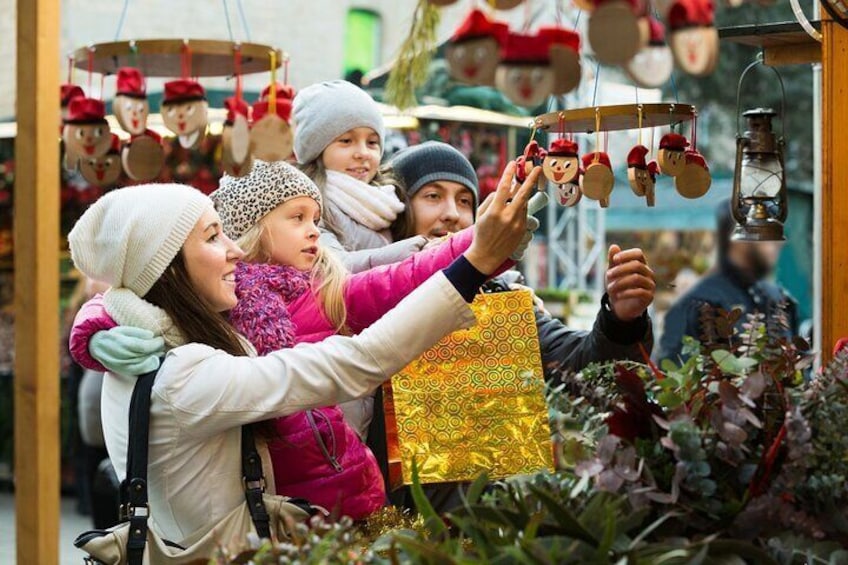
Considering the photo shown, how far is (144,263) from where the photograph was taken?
109 inches

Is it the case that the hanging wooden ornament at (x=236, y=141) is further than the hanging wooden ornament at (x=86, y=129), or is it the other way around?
the hanging wooden ornament at (x=86, y=129)

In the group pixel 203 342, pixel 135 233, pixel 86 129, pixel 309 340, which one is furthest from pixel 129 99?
pixel 309 340

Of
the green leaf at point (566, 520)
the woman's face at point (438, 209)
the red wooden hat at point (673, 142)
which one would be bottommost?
the green leaf at point (566, 520)

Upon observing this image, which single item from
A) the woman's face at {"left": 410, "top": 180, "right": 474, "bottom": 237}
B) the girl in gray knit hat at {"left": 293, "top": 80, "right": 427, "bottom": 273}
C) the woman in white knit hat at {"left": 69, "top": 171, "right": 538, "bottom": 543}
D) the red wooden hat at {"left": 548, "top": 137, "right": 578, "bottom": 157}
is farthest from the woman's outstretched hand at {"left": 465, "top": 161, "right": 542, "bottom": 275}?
the woman's face at {"left": 410, "top": 180, "right": 474, "bottom": 237}

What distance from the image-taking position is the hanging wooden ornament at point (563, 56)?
6.70 feet

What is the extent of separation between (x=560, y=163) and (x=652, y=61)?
0.99 m

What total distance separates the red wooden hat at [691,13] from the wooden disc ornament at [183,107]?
39.9 inches

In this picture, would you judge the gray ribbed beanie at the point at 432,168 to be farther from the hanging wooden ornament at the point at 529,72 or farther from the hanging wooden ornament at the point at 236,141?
the hanging wooden ornament at the point at 529,72

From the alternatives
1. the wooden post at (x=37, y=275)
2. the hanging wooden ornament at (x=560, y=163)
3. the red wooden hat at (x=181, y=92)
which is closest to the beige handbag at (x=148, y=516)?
the wooden post at (x=37, y=275)

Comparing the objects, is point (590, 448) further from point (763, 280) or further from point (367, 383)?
point (763, 280)

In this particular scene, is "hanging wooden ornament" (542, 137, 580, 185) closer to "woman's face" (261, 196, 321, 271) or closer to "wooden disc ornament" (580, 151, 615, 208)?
"wooden disc ornament" (580, 151, 615, 208)

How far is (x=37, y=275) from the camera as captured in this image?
2.29 m

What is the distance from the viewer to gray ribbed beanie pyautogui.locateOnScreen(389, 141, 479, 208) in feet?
12.2

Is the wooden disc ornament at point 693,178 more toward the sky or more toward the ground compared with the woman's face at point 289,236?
more toward the sky
